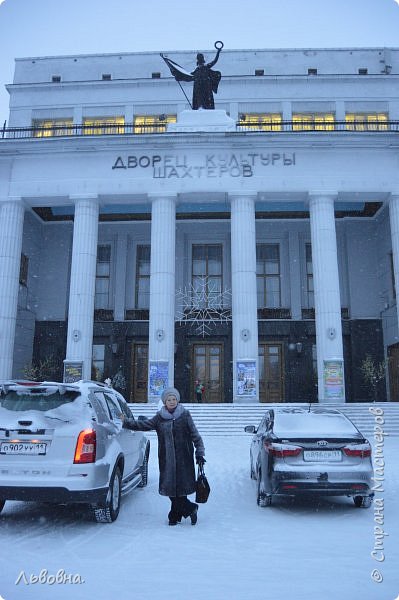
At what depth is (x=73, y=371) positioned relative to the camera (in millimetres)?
23781

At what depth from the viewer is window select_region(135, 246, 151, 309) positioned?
1214 inches

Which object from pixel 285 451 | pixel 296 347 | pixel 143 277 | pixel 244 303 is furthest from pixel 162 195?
pixel 285 451

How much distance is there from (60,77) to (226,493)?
31943 mm

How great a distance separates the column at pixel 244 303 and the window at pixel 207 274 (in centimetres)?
563

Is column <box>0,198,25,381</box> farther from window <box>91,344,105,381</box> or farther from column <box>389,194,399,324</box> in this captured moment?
column <box>389,194,399,324</box>

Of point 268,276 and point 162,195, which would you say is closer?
point 162,195

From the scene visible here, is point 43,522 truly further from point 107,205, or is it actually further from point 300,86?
point 300,86

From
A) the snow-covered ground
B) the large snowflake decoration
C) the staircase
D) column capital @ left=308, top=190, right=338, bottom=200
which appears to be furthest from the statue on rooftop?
the snow-covered ground

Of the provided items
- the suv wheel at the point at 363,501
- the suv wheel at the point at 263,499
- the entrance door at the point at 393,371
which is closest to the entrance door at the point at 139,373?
the entrance door at the point at 393,371

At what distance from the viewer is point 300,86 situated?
Answer: 31938 millimetres

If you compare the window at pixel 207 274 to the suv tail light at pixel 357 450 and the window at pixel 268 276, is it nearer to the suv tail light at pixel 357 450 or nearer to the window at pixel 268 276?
the window at pixel 268 276

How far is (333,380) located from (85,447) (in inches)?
735

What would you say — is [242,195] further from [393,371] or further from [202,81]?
[393,371]

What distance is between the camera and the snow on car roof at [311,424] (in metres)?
7.58
